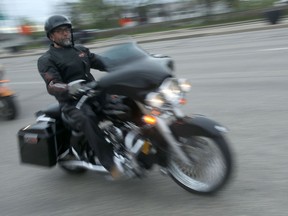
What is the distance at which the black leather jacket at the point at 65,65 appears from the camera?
4039 millimetres

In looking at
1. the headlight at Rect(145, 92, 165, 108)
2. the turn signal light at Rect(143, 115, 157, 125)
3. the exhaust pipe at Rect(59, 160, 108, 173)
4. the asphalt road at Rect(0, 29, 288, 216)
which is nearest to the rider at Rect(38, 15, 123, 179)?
the exhaust pipe at Rect(59, 160, 108, 173)

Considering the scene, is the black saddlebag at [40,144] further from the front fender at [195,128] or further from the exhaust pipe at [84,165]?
the front fender at [195,128]

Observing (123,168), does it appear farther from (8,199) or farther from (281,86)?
(281,86)

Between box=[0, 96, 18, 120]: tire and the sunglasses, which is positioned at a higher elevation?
the sunglasses

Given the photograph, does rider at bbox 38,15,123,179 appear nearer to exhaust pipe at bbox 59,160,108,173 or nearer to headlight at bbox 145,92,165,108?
exhaust pipe at bbox 59,160,108,173

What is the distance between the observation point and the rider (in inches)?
152

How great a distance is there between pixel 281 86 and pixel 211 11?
33.0m

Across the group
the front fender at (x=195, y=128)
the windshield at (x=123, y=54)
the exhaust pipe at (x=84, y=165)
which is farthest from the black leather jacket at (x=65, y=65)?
the front fender at (x=195, y=128)

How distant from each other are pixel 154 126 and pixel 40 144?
4.77 feet

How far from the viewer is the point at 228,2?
40.3 m

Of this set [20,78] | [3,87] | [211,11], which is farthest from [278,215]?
[211,11]

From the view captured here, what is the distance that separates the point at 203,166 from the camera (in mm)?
3658

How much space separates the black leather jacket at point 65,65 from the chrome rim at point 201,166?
1.19m

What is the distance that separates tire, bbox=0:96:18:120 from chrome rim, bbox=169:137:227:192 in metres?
5.07
